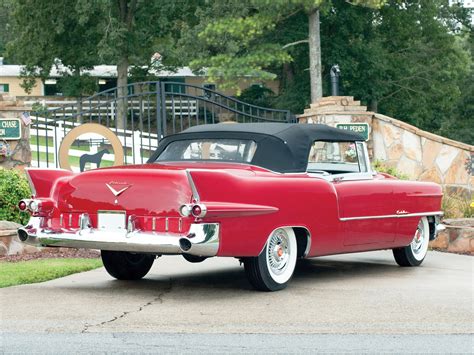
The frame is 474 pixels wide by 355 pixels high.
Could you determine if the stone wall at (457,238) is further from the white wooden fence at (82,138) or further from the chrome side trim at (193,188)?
the chrome side trim at (193,188)

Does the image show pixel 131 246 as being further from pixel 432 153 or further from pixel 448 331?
pixel 432 153

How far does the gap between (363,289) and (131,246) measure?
7.52 ft

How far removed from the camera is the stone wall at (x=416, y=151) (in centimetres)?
1783

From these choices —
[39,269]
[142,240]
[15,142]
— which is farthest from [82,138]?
[142,240]

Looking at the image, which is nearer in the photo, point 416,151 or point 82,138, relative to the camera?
point 82,138

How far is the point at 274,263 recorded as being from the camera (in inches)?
355

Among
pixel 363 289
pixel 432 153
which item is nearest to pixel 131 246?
pixel 363 289

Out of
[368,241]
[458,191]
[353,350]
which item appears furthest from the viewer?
[458,191]

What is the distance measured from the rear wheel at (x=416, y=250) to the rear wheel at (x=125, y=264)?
299 cm

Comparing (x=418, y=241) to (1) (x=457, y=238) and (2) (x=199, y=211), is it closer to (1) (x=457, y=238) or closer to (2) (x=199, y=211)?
(1) (x=457, y=238)

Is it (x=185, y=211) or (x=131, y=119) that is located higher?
(x=131, y=119)

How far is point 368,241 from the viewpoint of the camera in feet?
33.1

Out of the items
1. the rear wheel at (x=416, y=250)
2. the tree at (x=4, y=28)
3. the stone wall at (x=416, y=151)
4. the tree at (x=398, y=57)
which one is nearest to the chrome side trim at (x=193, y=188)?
the rear wheel at (x=416, y=250)

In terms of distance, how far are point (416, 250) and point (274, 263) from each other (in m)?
2.91
